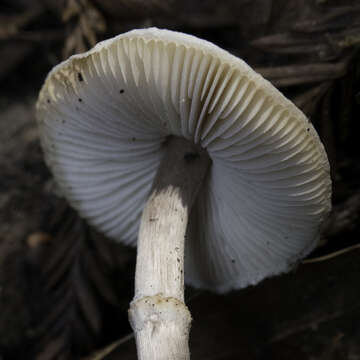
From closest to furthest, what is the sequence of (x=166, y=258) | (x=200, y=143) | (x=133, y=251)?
(x=166, y=258) → (x=200, y=143) → (x=133, y=251)

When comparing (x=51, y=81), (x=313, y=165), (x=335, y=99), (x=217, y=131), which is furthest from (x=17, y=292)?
(x=335, y=99)

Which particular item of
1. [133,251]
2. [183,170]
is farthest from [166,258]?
[133,251]

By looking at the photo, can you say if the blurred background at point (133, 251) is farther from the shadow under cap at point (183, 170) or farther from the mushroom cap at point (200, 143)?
the shadow under cap at point (183, 170)

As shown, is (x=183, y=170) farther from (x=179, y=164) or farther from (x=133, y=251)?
(x=133, y=251)

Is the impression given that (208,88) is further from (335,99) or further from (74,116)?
(335,99)

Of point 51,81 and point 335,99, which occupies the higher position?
point 51,81

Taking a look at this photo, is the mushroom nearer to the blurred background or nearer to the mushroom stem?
the mushroom stem
